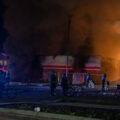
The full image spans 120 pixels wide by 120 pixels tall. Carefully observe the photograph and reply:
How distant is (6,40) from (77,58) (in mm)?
7086

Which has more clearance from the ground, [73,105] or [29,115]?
[73,105]

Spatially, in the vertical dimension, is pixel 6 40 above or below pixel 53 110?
above

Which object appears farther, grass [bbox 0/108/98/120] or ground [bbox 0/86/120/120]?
ground [bbox 0/86/120/120]

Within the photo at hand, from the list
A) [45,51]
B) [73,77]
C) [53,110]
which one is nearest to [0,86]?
[53,110]

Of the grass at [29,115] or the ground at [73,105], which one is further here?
the ground at [73,105]

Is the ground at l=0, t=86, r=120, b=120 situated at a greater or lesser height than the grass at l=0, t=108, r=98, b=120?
greater

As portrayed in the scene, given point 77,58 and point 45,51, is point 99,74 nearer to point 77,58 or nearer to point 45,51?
point 77,58

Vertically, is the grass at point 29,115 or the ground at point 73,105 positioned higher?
the ground at point 73,105

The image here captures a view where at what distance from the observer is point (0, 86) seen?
1285cm

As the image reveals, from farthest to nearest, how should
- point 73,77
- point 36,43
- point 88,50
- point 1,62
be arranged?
point 36,43 < point 88,50 < point 73,77 < point 1,62

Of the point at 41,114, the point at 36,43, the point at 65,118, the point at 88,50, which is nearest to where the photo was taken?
the point at 65,118

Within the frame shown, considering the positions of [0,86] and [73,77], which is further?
[73,77]

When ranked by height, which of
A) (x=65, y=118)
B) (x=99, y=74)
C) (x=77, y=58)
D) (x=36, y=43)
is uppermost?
(x=36, y=43)

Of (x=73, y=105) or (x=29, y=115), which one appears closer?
(x=29, y=115)
